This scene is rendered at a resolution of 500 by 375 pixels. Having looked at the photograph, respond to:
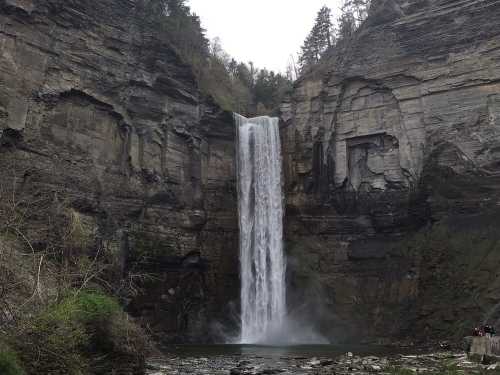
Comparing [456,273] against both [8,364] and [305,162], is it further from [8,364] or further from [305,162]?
[8,364]

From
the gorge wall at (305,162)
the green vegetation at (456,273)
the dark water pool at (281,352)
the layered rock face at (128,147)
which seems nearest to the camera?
the dark water pool at (281,352)

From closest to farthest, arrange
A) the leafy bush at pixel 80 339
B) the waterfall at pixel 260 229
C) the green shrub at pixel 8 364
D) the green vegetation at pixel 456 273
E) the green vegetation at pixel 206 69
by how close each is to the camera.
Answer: the green shrub at pixel 8 364 < the leafy bush at pixel 80 339 < the green vegetation at pixel 456 273 < the waterfall at pixel 260 229 < the green vegetation at pixel 206 69

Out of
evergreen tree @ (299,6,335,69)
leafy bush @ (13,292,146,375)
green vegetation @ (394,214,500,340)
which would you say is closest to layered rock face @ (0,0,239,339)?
green vegetation @ (394,214,500,340)

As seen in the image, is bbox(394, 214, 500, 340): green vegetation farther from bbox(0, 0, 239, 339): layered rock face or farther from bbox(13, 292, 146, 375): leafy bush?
bbox(13, 292, 146, 375): leafy bush

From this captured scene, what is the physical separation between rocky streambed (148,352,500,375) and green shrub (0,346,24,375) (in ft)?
19.8

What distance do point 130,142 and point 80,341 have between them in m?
21.0

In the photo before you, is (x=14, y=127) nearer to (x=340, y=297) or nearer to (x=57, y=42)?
(x=57, y=42)

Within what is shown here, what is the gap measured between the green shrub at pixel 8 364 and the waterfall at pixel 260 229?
77.9 ft

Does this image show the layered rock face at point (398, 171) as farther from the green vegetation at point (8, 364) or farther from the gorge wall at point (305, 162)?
the green vegetation at point (8, 364)

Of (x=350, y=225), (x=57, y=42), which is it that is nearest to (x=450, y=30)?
(x=350, y=225)

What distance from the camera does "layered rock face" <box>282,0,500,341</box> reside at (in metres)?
27.8

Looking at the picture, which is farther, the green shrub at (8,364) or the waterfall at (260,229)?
the waterfall at (260,229)

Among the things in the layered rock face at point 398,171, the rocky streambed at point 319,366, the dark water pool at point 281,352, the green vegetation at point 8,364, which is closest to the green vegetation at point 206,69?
the layered rock face at point 398,171

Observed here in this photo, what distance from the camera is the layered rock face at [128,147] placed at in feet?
85.2
